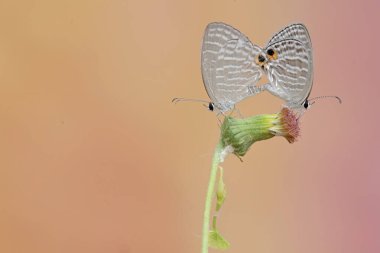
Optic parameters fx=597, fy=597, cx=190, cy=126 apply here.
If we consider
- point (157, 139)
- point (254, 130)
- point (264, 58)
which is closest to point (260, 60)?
point (264, 58)

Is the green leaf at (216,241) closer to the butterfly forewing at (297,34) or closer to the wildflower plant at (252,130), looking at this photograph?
the wildflower plant at (252,130)

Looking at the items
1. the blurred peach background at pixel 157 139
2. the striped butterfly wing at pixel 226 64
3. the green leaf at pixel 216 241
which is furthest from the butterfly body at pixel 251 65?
the blurred peach background at pixel 157 139

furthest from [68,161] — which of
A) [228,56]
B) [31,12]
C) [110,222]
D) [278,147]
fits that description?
[228,56]

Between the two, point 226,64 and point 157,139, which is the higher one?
point 226,64

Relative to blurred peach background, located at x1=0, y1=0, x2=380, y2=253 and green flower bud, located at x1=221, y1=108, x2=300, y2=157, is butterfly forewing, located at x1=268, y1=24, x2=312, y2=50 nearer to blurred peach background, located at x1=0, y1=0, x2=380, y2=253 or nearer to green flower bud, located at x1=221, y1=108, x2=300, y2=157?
green flower bud, located at x1=221, y1=108, x2=300, y2=157

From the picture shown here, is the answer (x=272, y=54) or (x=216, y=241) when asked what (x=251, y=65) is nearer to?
(x=272, y=54)

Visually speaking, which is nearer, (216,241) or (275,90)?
(216,241)

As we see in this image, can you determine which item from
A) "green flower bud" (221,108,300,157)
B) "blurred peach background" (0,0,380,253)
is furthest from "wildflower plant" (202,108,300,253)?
"blurred peach background" (0,0,380,253)

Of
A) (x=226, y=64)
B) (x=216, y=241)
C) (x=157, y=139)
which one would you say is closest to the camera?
(x=216, y=241)
